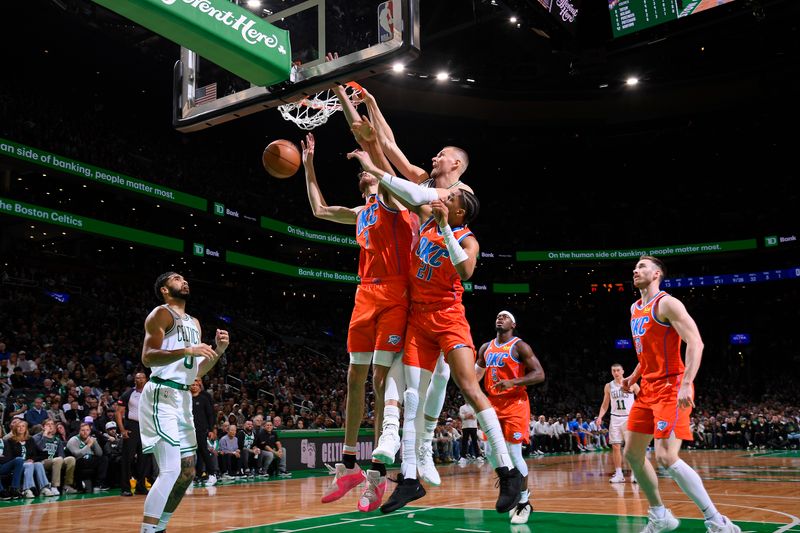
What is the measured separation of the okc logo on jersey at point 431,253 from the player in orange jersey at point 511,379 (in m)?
2.66

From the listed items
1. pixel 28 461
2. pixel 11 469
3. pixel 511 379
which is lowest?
pixel 11 469

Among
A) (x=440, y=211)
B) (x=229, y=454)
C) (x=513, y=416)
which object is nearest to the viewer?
(x=440, y=211)

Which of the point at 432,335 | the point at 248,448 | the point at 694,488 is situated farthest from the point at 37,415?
the point at 694,488

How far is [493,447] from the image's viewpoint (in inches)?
197

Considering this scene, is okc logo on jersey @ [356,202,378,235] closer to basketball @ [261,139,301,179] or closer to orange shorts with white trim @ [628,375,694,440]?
basketball @ [261,139,301,179]

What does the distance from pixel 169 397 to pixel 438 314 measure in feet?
8.13

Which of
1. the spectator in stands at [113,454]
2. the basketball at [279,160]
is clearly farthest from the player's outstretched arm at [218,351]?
the spectator in stands at [113,454]

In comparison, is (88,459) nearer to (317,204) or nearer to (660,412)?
(317,204)

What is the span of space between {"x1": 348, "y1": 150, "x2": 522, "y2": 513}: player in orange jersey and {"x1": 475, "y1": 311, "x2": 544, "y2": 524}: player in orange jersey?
2.42 metres

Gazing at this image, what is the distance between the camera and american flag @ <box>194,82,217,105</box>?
6305 mm

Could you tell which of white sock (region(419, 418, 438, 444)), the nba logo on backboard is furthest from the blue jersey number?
the nba logo on backboard

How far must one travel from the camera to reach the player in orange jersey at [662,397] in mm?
5785

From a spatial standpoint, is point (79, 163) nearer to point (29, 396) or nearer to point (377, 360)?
point (29, 396)

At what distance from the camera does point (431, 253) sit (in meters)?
5.07
